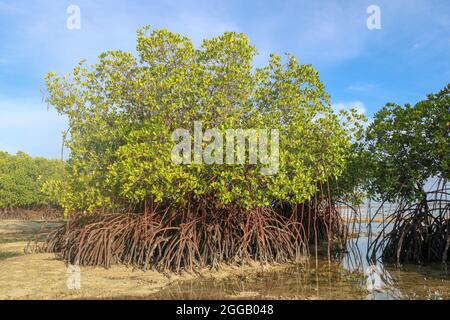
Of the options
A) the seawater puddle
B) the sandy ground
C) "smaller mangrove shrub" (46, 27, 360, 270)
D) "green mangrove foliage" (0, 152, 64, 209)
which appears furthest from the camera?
"green mangrove foliage" (0, 152, 64, 209)

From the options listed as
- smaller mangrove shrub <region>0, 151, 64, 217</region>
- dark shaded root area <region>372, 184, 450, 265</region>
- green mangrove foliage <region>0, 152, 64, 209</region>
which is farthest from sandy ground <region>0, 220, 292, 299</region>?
smaller mangrove shrub <region>0, 151, 64, 217</region>

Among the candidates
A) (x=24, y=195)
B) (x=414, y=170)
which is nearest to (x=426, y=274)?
(x=414, y=170)

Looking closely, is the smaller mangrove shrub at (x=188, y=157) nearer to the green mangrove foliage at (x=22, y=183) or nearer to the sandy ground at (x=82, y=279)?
the sandy ground at (x=82, y=279)

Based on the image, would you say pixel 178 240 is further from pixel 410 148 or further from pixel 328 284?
pixel 410 148

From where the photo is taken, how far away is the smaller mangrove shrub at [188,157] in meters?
8.52

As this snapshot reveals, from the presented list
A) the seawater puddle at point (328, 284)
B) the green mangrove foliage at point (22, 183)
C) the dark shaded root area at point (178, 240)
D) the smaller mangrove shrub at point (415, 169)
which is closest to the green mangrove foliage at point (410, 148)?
the smaller mangrove shrub at point (415, 169)

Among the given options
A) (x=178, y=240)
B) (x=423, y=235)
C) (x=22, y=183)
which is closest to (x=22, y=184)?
(x=22, y=183)

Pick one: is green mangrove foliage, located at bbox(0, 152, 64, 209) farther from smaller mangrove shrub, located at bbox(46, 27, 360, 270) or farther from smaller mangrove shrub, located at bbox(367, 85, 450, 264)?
smaller mangrove shrub, located at bbox(367, 85, 450, 264)

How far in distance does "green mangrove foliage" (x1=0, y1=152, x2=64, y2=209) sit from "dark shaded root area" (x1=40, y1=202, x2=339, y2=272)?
17.3 metres

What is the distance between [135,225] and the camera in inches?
368

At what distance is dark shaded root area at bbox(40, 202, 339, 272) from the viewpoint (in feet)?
29.0

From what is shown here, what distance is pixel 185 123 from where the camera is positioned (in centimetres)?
901
